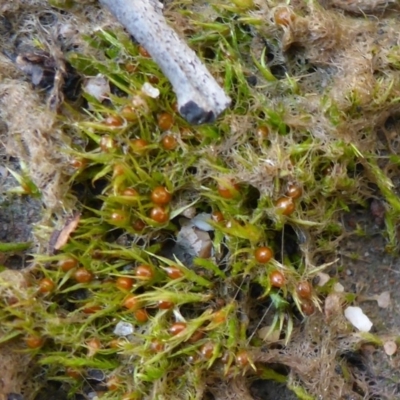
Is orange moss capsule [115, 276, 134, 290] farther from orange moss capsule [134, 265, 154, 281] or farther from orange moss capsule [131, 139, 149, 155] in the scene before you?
orange moss capsule [131, 139, 149, 155]

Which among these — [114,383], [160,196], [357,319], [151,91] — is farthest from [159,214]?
[357,319]

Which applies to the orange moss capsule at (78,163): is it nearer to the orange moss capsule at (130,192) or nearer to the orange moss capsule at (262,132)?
the orange moss capsule at (130,192)

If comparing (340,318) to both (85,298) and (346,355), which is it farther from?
(85,298)

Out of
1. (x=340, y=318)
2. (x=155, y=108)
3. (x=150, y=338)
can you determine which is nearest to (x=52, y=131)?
(x=155, y=108)

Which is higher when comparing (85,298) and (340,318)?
(85,298)

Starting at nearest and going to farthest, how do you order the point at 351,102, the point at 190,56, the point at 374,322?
the point at 190,56
the point at 351,102
the point at 374,322

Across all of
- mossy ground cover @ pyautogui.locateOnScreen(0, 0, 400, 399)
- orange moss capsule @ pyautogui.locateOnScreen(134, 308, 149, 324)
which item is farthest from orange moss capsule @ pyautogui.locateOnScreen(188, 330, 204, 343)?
orange moss capsule @ pyautogui.locateOnScreen(134, 308, 149, 324)

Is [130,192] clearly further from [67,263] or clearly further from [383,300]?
[383,300]
